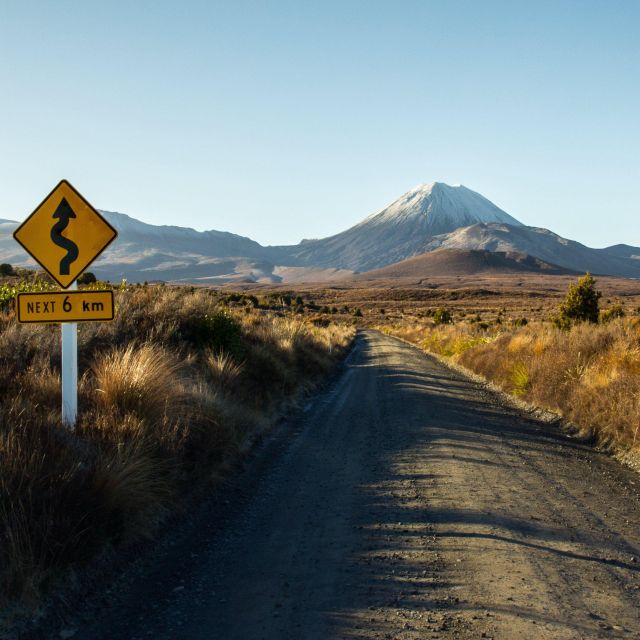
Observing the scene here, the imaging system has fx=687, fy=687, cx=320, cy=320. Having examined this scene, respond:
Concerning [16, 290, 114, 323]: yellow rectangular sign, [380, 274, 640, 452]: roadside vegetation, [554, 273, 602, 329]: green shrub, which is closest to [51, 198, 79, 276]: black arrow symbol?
[16, 290, 114, 323]: yellow rectangular sign

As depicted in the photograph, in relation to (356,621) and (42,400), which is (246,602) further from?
(42,400)

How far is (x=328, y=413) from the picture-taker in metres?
14.6

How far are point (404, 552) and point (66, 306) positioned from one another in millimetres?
4141

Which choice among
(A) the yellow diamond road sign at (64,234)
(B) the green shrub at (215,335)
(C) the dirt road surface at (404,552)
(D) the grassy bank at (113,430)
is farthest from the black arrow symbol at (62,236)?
(B) the green shrub at (215,335)

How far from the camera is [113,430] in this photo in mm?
7117

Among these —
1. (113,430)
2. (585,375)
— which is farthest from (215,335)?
(113,430)

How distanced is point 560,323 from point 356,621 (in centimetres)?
2591

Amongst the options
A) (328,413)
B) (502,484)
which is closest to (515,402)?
(328,413)

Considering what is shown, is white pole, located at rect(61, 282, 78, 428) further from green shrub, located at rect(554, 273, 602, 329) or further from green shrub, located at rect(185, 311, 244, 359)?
green shrub, located at rect(554, 273, 602, 329)

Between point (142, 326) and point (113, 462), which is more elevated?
point (142, 326)

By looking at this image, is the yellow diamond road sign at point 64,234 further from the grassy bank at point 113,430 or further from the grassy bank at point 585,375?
the grassy bank at point 585,375

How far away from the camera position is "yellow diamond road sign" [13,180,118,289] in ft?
23.9

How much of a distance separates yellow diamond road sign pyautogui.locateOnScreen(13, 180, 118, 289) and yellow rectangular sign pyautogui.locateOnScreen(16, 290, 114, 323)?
0.27 m

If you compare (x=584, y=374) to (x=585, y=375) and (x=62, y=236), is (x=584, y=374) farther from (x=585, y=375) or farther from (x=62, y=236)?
(x=62, y=236)
